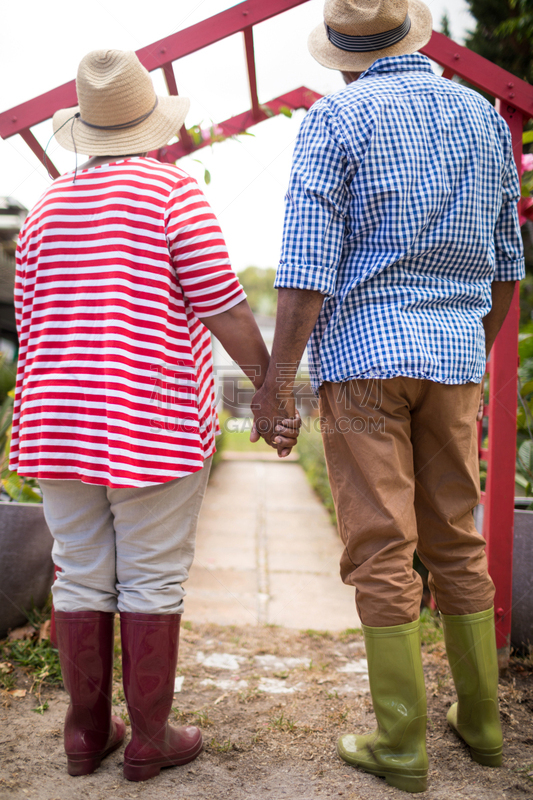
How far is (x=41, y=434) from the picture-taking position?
1.36 metres

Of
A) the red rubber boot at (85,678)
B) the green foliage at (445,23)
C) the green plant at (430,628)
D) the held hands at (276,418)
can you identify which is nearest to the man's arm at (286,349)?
the held hands at (276,418)

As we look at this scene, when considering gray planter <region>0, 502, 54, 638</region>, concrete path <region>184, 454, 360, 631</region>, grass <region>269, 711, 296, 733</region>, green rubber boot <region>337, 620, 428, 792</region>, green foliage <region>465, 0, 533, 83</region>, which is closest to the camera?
green rubber boot <region>337, 620, 428, 792</region>

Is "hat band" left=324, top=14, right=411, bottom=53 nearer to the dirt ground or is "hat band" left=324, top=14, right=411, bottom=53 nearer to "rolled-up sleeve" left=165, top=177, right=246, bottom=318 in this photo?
"rolled-up sleeve" left=165, top=177, right=246, bottom=318

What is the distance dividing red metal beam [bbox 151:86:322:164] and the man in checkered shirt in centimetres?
94

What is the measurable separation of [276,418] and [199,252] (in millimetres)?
460

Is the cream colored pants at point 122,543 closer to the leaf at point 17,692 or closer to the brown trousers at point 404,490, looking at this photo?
the brown trousers at point 404,490

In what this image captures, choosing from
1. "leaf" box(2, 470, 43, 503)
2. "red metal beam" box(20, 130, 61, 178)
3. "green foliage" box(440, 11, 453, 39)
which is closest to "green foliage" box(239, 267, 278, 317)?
"green foliage" box(440, 11, 453, 39)

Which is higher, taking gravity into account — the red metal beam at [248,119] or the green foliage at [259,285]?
the red metal beam at [248,119]

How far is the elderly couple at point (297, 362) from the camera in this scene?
1315 mm

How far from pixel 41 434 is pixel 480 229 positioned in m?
1.17

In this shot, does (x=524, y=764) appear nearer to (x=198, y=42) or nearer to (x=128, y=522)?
(x=128, y=522)

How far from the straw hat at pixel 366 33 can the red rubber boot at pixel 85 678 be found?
156 centimetres

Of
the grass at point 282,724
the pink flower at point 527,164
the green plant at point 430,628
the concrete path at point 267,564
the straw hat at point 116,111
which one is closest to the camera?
the straw hat at point 116,111

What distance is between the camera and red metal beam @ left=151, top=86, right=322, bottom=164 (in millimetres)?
2357
